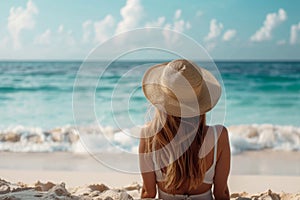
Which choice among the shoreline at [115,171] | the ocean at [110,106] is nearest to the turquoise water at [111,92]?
the ocean at [110,106]

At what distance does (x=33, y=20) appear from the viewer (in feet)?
65.6

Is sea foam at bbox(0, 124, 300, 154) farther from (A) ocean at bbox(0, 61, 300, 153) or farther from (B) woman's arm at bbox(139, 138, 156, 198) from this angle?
(B) woman's arm at bbox(139, 138, 156, 198)

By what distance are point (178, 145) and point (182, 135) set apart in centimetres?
6

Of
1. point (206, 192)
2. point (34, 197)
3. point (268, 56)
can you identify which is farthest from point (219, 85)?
point (268, 56)

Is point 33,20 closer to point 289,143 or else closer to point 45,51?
point 45,51

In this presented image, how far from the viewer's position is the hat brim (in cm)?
241

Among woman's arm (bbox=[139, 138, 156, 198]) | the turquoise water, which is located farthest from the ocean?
woman's arm (bbox=[139, 138, 156, 198])

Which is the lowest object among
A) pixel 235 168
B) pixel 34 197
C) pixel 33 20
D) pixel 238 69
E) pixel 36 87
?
pixel 34 197

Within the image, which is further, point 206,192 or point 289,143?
point 289,143

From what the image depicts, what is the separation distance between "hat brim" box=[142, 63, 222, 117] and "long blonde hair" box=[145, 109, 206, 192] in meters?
0.05

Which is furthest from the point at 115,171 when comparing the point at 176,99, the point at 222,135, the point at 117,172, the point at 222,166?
the point at 176,99

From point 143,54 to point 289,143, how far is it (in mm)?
5721

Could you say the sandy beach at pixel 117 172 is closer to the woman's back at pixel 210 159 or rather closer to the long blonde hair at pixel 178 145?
the woman's back at pixel 210 159

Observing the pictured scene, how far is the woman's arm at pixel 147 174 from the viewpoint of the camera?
263 cm
